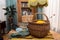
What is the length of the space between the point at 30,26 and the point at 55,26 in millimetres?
1693

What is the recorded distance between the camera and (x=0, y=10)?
531 cm

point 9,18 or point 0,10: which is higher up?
point 0,10

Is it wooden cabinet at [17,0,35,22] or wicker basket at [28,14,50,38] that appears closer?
wicker basket at [28,14,50,38]

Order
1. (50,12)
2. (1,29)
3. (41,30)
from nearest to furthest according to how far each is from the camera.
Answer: (41,30) → (50,12) → (1,29)

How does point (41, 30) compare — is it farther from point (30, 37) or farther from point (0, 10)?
point (0, 10)

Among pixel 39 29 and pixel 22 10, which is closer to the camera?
pixel 39 29

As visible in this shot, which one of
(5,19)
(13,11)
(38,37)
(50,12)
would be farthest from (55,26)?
(5,19)

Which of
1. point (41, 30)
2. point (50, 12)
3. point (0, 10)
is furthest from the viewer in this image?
point (0, 10)

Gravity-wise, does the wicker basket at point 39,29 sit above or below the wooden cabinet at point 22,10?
below

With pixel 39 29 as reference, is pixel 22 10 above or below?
above

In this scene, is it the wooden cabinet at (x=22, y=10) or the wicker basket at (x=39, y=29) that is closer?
the wicker basket at (x=39, y=29)

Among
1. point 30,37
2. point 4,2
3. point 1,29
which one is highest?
point 4,2

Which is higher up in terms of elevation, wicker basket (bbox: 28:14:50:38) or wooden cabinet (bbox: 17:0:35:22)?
wooden cabinet (bbox: 17:0:35:22)

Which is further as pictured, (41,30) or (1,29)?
(1,29)
